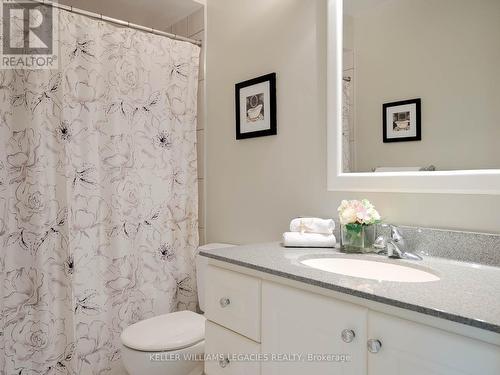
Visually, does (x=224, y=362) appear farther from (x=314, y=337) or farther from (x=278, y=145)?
(x=278, y=145)

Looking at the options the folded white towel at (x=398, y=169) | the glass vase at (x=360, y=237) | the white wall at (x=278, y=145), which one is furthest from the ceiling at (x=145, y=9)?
the glass vase at (x=360, y=237)

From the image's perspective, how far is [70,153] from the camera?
1.75 m

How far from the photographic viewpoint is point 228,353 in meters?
1.21

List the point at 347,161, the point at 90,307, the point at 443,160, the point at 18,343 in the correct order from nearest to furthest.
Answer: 1. the point at 443,160
2. the point at 347,161
3. the point at 18,343
4. the point at 90,307

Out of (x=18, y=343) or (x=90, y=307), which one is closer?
(x=18, y=343)

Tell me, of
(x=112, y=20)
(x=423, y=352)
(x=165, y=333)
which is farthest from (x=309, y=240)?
(x=112, y=20)

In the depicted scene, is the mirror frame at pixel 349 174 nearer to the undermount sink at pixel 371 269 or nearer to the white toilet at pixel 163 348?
the undermount sink at pixel 371 269

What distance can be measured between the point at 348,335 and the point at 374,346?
68 mm

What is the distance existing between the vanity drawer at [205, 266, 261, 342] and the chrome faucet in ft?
1.60

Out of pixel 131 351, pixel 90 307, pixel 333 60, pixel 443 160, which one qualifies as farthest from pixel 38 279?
pixel 443 160

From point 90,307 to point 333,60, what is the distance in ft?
5.47

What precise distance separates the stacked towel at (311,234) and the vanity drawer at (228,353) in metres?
0.41

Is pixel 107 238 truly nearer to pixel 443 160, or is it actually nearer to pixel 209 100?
pixel 209 100

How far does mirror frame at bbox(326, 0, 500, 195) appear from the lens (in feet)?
3.88
